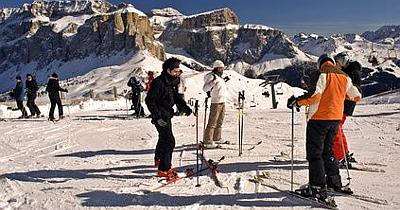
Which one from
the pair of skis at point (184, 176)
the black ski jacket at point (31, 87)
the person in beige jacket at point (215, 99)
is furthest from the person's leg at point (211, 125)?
the black ski jacket at point (31, 87)

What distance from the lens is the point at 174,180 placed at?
25.5 ft

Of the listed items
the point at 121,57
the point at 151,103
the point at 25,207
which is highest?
the point at 121,57

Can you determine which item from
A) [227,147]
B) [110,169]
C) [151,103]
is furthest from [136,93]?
[151,103]

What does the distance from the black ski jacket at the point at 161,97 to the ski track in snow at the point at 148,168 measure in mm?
1097

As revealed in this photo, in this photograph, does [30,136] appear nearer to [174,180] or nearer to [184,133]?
[184,133]

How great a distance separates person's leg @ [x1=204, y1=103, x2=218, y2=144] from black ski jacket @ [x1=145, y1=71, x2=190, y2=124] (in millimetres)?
3202

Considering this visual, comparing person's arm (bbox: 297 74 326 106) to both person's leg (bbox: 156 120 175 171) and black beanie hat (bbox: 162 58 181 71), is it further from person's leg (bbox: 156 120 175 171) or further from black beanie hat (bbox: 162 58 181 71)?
person's leg (bbox: 156 120 175 171)

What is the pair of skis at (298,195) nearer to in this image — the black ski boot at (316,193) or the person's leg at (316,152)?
the black ski boot at (316,193)

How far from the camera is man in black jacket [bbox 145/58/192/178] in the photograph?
7824 mm

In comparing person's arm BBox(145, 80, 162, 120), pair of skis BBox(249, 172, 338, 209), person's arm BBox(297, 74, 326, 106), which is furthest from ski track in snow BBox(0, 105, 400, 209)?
person's arm BBox(297, 74, 326, 106)

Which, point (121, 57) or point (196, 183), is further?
point (121, 57)

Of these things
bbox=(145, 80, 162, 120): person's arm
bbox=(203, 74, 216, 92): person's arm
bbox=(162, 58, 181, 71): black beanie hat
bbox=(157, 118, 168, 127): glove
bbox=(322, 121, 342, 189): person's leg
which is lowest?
bbox=(322, 121, 342, 189): person's leg

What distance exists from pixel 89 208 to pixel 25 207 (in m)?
0.89

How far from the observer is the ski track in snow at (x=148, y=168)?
22.1 ft
